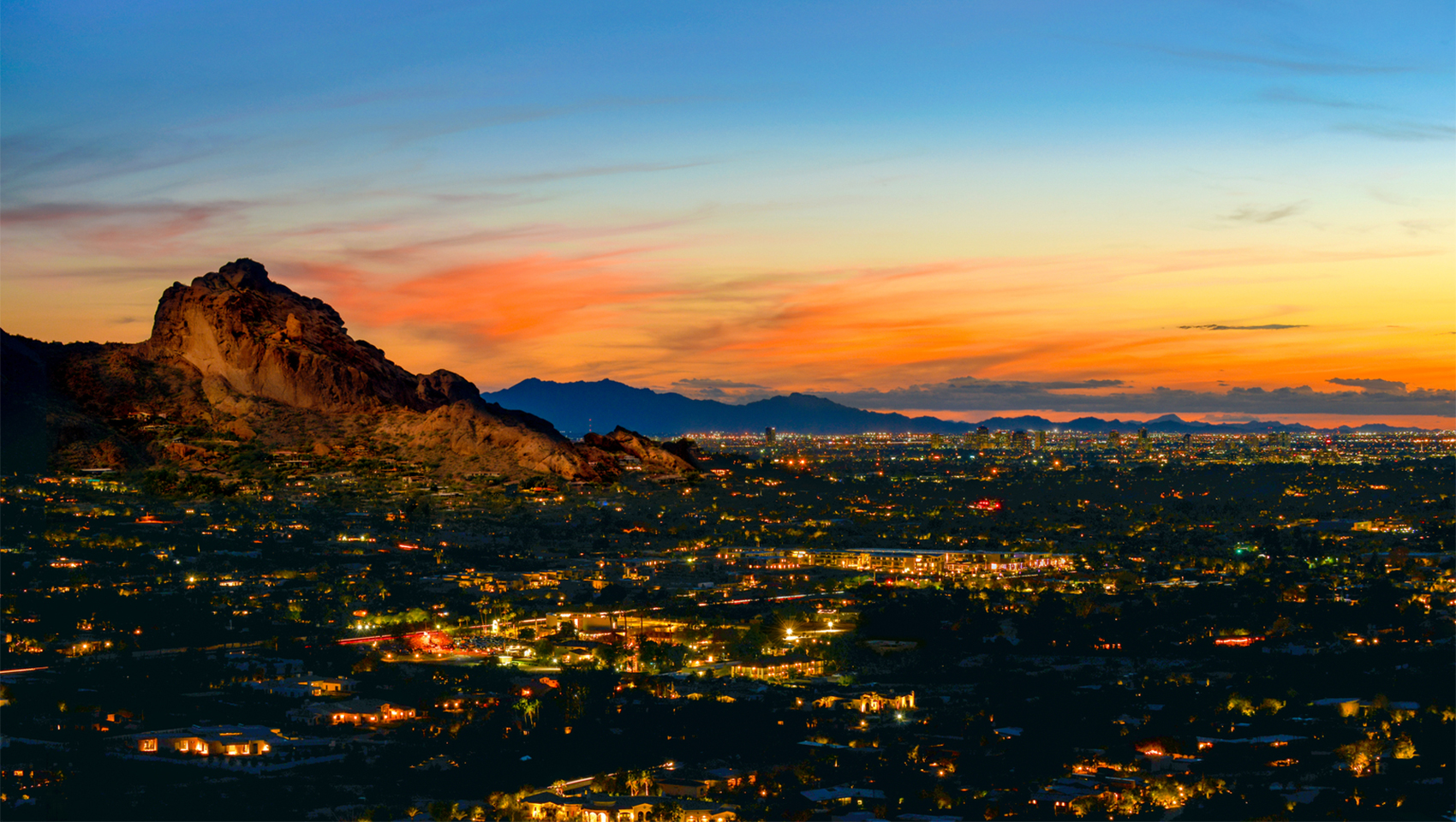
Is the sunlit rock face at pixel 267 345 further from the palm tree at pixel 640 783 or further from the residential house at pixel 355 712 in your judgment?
the palm tree at pixel 640 783

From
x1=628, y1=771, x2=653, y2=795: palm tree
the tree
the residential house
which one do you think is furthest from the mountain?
x1=628, y1=771, x2=653, y2=795: palm tree

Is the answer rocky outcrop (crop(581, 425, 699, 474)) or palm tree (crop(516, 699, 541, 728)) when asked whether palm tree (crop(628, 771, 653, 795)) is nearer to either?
palm tree (crop(516, 699, 541, 728))

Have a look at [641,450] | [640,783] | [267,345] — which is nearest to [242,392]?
[267,345]

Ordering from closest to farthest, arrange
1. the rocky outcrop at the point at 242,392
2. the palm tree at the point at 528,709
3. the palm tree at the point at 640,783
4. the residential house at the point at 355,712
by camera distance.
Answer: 1. the palm tree at the point at 640,783
2. the palm tree at the point at 528,709
3. the residential house at the point at 355,712
4. the rocky outcrop at the point at 242,392

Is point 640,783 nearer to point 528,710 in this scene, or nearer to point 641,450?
point 528,710

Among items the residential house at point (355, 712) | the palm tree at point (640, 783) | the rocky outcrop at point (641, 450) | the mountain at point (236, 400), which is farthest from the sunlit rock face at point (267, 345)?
the palm tree at point (640, 783)

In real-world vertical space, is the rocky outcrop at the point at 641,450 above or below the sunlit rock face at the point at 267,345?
below

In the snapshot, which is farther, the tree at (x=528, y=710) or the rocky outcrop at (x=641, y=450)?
the rocky outcrop at (x=641, y=450)

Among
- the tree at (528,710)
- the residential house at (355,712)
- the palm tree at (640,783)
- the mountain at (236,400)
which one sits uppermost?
the mountain at (236,400)
